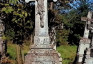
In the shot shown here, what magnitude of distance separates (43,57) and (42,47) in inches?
13.9

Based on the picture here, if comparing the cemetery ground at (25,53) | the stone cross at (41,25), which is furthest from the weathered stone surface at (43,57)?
the cemetery ground at (25,53)

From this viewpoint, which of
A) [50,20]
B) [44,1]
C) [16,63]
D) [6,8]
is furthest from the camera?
[50,20]

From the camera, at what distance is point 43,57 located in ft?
30.9

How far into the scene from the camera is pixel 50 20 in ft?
52.1

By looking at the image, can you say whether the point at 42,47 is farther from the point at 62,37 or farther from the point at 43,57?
the point at 62,37

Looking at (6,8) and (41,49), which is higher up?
(6,8)

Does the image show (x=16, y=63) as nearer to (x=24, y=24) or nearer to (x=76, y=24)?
(x=24, y=24)

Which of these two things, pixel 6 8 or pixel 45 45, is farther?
pixel 6 8

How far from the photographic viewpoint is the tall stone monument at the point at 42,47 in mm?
9414

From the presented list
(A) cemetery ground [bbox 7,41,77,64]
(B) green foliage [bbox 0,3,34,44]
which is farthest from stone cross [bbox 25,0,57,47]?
(A) cemetery ground [bbox 7,41,77,64]

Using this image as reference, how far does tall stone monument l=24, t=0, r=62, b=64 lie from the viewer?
30.9 ft

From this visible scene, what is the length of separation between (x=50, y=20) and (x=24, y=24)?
1.45m

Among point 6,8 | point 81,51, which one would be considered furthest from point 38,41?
point 81,51

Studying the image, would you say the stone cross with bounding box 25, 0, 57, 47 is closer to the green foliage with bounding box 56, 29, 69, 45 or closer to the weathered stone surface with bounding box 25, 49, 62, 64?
the weathered stone surface with bounding box 25, 49, 62, 64
